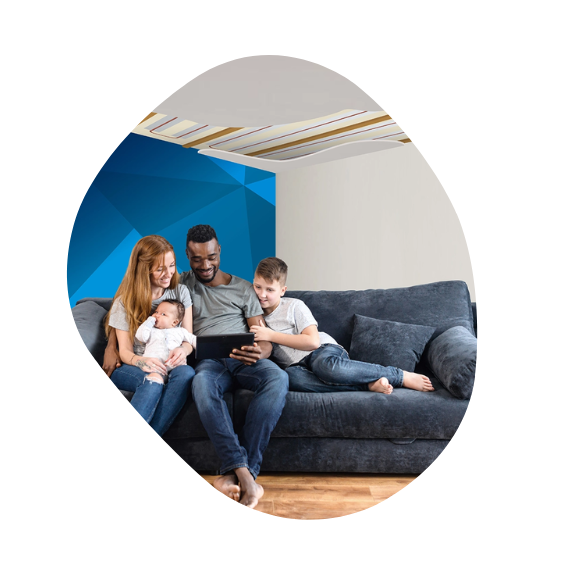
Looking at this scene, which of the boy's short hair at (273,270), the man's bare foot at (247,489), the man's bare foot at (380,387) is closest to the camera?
the man's bare foot at (247,489)

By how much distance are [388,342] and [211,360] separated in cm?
87

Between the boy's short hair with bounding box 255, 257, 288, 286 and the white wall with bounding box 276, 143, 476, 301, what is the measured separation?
0.03 m

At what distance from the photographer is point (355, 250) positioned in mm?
2273

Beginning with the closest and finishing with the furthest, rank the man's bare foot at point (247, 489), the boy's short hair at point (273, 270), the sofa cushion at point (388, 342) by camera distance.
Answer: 1. the man's bare foot at point (247, 489)
2. the boy's short hair at point (273, 270)
3. the sofa cushion at point (388, 342)

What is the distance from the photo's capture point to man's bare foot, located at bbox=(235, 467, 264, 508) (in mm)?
1937

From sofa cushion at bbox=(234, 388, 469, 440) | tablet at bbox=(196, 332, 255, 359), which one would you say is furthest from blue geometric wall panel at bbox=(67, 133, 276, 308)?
sofa cushion at bbox=(234, 388, 469, 440)

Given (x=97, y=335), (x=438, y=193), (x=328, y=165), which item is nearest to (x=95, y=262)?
(x=97, y=335)

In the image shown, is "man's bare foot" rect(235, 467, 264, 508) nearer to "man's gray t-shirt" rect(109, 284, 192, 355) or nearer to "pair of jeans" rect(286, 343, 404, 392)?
"pair of jeans" rect(286, 343, 404, 392)

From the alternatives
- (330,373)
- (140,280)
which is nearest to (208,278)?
(140,280)

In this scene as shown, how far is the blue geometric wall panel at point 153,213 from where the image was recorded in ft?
6.47

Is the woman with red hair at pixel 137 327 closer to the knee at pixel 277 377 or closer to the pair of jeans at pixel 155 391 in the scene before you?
the pair of jeans at pixel 155 391

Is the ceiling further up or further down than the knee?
further up

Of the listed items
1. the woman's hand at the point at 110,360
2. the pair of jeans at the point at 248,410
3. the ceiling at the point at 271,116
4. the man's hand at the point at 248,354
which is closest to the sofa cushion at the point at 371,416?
the pair of jeans at the point at 248,410

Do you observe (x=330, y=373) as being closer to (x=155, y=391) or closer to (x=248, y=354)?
(x=248, y=354)
